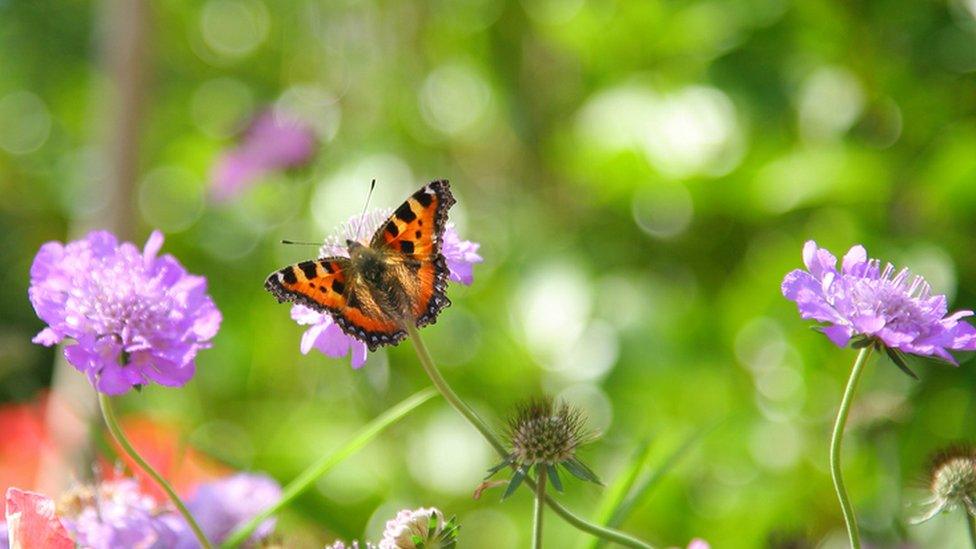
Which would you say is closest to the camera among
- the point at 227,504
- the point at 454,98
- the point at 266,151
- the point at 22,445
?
the point at 227,504

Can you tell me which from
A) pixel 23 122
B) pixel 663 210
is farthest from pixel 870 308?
pixel 23 122

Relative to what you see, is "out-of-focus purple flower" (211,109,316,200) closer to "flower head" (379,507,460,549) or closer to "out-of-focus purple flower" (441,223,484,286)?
"out-of-focus purple flower" (441,223,484,286)

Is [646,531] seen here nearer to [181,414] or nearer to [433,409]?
[433,409]


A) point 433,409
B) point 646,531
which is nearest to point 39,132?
point 433,409

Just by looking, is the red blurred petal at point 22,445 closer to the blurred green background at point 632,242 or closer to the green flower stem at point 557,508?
the blurred green background at point 632,242

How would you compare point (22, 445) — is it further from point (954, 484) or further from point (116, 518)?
point (954, 484)

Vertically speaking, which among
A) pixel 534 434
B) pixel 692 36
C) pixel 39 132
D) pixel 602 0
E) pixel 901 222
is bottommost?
pixel 534 434

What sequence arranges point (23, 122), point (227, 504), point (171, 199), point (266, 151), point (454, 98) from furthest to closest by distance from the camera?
point (23, 122), point (171, 199), point (454, 98), point (266, 151), point (227, 504)
